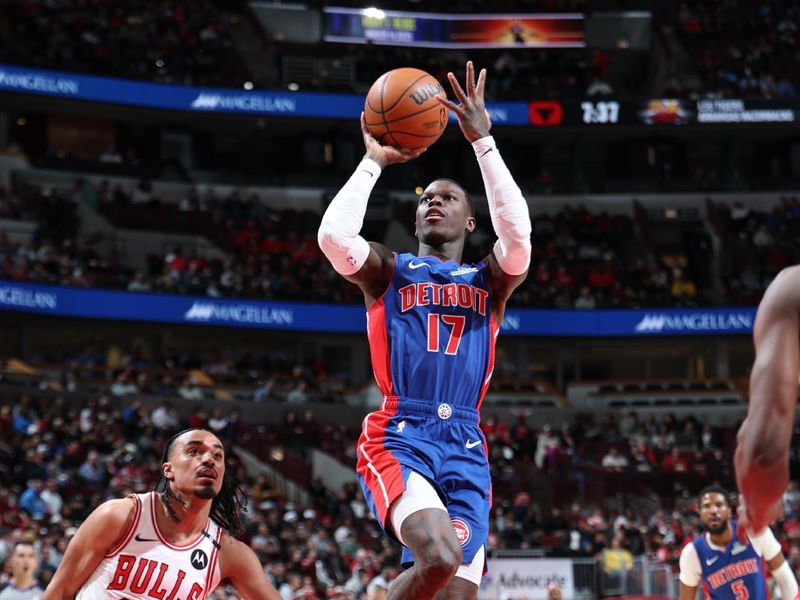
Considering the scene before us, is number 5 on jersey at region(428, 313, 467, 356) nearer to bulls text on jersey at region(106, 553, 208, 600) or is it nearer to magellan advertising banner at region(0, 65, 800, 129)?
bulls text on jersey at region(106, 553, 208, 600)

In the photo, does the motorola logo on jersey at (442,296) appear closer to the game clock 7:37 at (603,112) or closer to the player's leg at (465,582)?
the player's leg at (465,582)

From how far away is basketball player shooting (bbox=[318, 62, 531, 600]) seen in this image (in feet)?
20.8

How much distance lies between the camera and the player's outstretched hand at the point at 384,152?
6.98m

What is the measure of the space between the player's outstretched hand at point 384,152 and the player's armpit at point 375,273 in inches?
18.2

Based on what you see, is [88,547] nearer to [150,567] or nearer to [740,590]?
[150,567]

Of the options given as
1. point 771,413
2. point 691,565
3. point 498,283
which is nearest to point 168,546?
point 498,283

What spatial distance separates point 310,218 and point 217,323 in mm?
5447

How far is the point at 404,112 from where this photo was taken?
7066 millimetres

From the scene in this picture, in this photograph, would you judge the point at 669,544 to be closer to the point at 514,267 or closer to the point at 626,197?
the point at 514,267

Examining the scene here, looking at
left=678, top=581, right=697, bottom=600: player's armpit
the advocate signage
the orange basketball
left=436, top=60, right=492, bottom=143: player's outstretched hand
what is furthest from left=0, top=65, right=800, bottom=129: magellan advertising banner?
left=436, top=60, right=492, bottom=143: player's outstretched hand

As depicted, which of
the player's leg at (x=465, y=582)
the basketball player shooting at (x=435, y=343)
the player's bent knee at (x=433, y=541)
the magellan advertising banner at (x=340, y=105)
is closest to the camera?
the player's bent knee at (x=433, y=541)

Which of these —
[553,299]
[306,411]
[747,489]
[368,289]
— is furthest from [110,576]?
[553,299]

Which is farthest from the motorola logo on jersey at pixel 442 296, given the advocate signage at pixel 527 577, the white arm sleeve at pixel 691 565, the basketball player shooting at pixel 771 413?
the advocate signage at pixel 527 577

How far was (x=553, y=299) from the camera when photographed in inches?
1475
